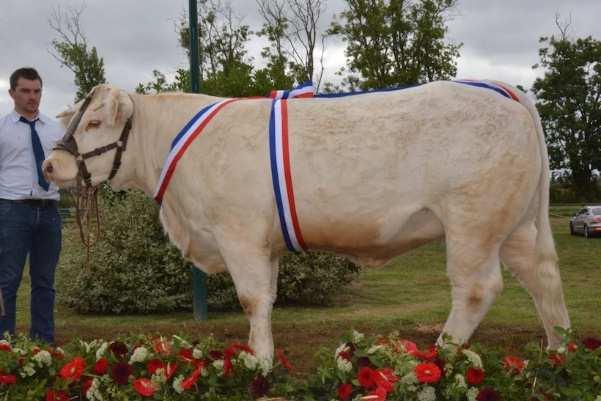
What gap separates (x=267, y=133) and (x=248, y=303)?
39.1 inches

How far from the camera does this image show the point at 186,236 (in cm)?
458

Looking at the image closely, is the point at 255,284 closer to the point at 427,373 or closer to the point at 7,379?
the point at 427,373

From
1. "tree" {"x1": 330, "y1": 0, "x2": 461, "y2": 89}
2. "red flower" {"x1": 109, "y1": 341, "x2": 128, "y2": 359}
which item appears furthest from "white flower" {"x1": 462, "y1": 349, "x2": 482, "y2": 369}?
"tree" {"x1": 330, "y1": 0, "x2": 461, "y2": 89}

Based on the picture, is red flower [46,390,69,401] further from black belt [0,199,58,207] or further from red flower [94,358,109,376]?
black belt [0,199,58,207]

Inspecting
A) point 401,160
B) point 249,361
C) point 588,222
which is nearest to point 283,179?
point 401,160

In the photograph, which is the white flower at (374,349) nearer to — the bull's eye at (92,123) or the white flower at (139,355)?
the white flower at (139,355)

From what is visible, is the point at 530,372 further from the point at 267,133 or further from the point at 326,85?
the point at 326,85

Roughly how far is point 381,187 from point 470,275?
2.23ft

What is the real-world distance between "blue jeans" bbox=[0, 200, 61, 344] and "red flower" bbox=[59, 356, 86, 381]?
74.7 inches

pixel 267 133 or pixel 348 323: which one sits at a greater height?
pixel 267 133

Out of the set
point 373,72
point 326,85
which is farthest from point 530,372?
point 326,85

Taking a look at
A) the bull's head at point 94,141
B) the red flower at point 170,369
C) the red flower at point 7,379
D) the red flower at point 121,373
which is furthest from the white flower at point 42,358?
the bull's head at point 94,141

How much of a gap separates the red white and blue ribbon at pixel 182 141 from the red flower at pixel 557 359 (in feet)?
7.71

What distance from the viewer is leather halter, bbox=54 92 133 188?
455 centimetres
